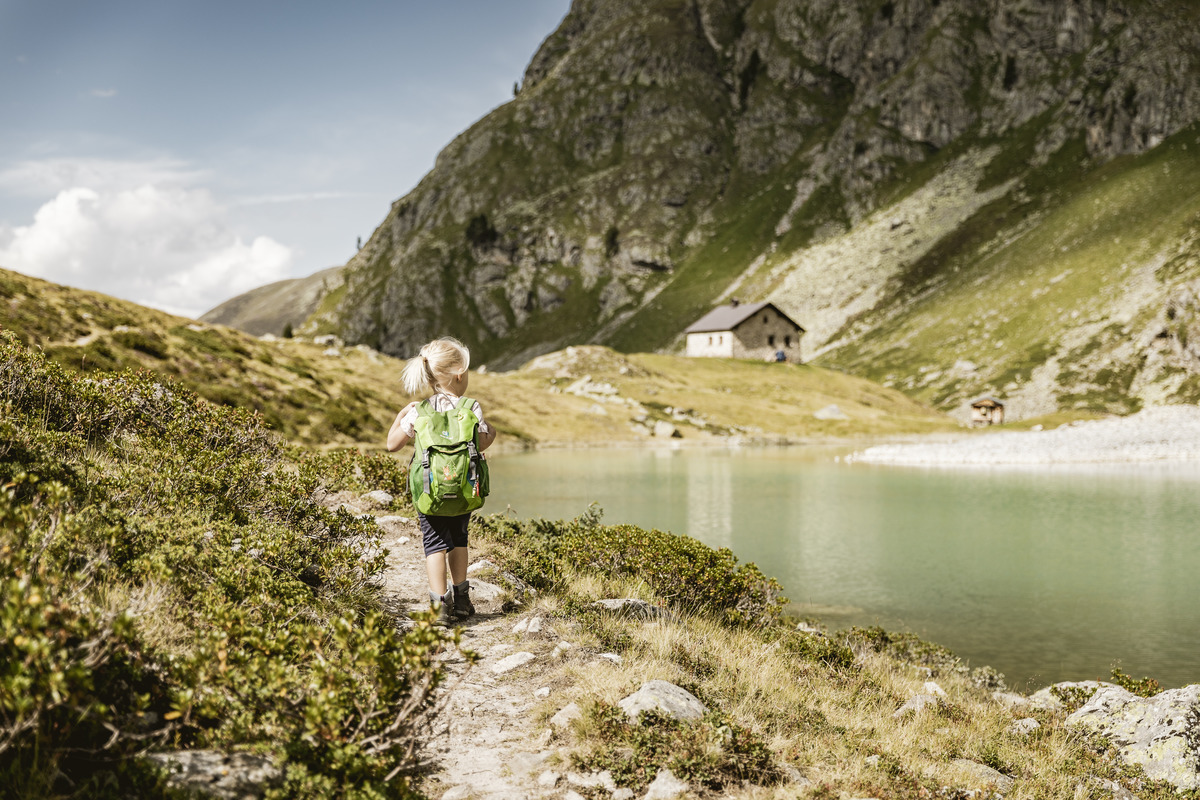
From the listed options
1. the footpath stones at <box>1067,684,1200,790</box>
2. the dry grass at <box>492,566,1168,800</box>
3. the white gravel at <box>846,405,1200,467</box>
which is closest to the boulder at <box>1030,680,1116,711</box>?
the footpath stones at <box>1067,684,1200,790</box>

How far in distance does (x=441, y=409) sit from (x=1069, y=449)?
66.9 m

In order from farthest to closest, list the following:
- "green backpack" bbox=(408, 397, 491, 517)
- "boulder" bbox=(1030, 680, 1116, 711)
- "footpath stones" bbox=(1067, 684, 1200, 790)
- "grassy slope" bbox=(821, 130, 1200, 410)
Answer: "grassy slope" bbox=(821, 130, 1200, 410)
"boulder" bbox=(1030, 680, 1116, 711)
"footpath stones" bbox=(1067, 684, 1200, 790)
"green backpack" bbox=(408, 397, 491, 517)

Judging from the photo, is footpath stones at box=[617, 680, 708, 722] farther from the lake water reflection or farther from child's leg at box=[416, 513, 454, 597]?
the lake water reflection

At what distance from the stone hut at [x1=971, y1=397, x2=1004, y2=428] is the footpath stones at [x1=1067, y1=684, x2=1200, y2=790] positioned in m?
96.4

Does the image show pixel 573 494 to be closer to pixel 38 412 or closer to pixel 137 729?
pixel 38 412

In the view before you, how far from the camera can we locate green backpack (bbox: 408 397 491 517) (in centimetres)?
890

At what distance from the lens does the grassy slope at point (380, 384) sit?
4162 cm

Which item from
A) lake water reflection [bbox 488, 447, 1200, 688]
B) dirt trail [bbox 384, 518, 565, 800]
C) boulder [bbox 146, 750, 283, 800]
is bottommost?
lake water reflection [bbox 488, 447, 1200, 688]

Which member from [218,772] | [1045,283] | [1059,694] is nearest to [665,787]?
[218,772]

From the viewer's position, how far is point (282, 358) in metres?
60.0

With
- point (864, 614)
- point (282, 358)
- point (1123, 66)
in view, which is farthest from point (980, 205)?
point (864, 614)

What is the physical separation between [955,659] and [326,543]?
12.7 metres

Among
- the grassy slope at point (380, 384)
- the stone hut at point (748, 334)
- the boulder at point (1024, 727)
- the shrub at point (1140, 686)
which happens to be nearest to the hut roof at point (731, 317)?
the stone hut at point (748, 334)

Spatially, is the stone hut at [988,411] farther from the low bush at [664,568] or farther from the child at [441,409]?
the child at [441,409]
